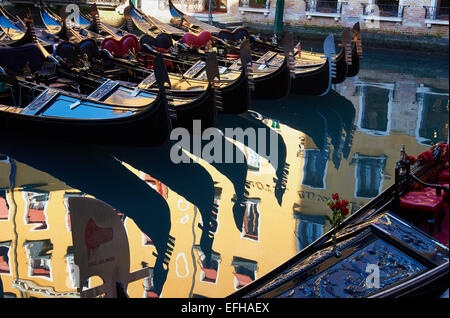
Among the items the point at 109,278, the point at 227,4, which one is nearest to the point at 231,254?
the point at 109,278

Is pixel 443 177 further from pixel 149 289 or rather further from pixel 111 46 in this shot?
pixel 111 46

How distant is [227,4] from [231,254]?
8190 mm

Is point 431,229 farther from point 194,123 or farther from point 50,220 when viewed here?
point 194,123

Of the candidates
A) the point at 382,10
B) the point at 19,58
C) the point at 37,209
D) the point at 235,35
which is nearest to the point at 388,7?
the point at 382,10

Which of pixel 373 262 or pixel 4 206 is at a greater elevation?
pixel 373 262

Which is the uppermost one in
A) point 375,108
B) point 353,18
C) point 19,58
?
point 353,18

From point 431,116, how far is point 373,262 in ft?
12.9

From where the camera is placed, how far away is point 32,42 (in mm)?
5102

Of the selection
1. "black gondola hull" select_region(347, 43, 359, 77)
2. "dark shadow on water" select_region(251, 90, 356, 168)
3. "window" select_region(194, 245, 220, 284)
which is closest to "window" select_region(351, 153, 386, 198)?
"dark shadow on water" select_region(251, 90, 356, 168)

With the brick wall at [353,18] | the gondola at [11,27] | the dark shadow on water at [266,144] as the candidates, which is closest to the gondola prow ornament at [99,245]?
the dark shadow on water at [266,144]

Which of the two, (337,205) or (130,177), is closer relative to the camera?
(337,205)

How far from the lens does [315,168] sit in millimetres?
4117

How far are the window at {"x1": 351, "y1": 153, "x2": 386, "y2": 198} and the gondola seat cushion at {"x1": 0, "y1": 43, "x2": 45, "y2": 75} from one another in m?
2.74

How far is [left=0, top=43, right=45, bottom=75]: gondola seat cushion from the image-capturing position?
4.88 meters
